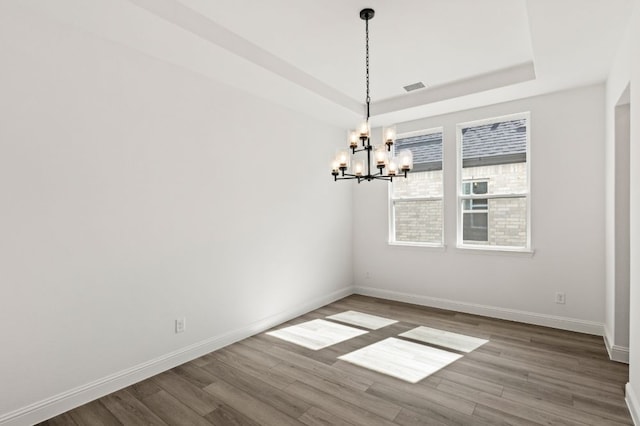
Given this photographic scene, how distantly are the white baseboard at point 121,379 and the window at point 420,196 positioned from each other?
2301mm

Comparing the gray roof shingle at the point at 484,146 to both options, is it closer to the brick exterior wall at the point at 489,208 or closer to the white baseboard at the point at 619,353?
the brick exterior wall at the point at 489,208

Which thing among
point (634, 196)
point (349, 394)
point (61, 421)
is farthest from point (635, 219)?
point (61, 421)

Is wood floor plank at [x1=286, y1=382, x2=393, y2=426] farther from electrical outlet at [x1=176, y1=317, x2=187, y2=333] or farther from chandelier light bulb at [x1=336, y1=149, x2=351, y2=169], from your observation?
chandelier light bulb at [x1=336, y1=149, x2=351, y2=169]

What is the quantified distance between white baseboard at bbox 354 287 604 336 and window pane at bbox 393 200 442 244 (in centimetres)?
84

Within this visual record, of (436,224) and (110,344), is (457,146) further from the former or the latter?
(110,344)

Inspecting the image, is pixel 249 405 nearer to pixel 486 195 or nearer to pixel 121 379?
pixel 121 379

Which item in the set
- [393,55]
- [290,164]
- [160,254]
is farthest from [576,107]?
[160,254]

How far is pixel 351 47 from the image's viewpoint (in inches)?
125

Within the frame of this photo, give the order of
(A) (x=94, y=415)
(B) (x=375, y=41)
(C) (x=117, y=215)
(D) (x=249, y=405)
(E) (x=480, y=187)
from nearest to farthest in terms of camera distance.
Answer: (A) (x=94, y=415) < (D) (x=249, y=405) < (C) (x=117, y=215) < (B) (x=375, y=41) < (E) (x=480, y=187)

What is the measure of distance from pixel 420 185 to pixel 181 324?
144 inches

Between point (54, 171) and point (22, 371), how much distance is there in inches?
53.4

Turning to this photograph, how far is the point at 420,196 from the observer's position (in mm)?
5039

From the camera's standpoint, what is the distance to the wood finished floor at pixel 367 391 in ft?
7.63

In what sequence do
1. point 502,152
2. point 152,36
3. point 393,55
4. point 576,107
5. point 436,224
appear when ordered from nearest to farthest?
1. point 152,36
2. point 393,55
3. point 576,107
4. point 502,152
5. point 436,224
